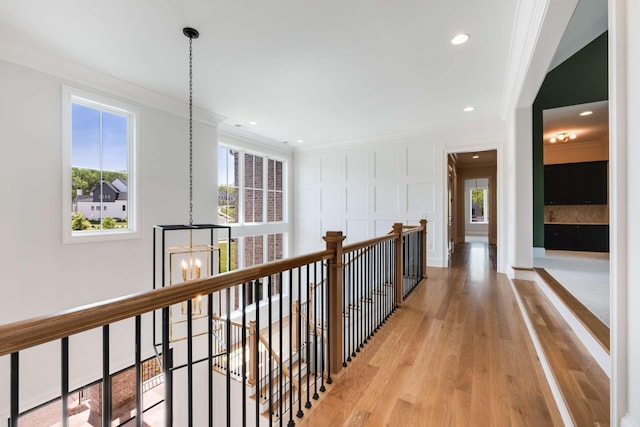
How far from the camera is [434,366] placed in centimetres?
212

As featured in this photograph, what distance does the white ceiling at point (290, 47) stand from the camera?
2.36 metres

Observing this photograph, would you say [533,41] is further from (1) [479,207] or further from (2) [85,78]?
(1) [479,207]

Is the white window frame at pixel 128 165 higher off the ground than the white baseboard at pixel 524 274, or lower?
higher

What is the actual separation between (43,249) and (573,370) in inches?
187

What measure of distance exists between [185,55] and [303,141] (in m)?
3.91

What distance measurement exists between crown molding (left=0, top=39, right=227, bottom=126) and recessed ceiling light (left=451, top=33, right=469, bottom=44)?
3704 mm

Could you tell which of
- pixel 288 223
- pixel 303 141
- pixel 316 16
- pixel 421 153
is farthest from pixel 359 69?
pixel 288 223

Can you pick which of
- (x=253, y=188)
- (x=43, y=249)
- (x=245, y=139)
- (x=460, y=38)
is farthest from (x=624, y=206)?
(x=253, y=188)

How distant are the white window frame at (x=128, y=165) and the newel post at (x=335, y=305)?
10.2 ft

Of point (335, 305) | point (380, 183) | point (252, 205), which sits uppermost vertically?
point (380, 183)

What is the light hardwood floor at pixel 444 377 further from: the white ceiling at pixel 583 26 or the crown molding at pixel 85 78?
the crown molding at pixel 85 78

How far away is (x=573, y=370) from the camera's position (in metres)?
1.82

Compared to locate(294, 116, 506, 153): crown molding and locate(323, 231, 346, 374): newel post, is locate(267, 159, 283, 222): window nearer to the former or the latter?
locate(294, 116, 506, 153): crown molding

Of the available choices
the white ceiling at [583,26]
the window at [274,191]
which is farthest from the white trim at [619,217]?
the window at [274,191]
